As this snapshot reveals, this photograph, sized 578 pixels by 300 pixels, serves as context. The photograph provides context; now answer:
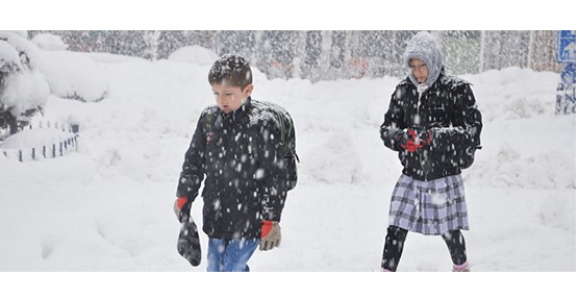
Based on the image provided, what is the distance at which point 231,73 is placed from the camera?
11.0 feet

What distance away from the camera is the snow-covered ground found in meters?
4.37

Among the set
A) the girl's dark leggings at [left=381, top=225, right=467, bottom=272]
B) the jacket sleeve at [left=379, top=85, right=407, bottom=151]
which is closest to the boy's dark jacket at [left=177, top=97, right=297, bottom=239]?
the jacket sleeve at [left=379, top=85, right=407, bottom=151]

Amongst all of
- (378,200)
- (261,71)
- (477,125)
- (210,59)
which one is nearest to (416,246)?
(378,200)

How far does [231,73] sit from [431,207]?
141 centimetres

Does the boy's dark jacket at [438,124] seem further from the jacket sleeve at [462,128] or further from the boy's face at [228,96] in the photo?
the boy's face at [228,96]

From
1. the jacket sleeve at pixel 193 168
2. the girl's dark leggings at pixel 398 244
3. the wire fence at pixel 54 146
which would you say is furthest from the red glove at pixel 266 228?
the wire fence at pixel 54 146

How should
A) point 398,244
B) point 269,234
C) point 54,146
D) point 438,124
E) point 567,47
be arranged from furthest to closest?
point 567,47
point 54,146
point 398,244
point 438,124
point 269,234

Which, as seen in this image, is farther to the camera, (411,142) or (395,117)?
(395,117)

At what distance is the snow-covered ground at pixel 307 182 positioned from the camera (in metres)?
4.37

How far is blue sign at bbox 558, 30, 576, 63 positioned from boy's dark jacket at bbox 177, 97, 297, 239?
2.39 m

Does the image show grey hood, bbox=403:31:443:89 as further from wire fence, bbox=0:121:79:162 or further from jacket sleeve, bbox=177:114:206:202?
wire fence, bbox=0:121:79:162

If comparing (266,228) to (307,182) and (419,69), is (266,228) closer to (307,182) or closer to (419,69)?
(419,69)

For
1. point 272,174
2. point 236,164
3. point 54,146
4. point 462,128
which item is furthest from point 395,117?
point 54,146

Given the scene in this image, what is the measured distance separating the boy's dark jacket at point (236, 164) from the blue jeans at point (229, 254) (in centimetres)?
3
